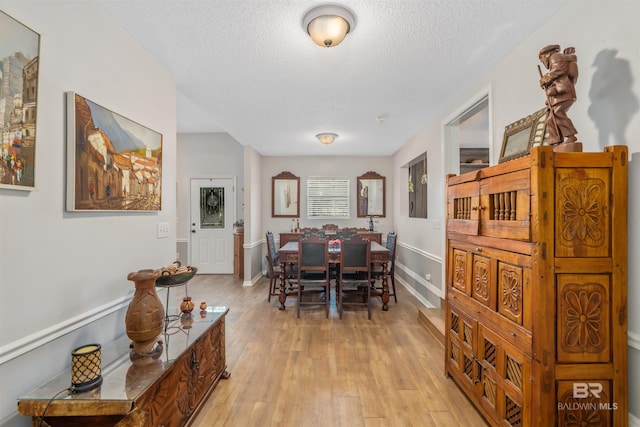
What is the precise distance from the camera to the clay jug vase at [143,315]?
5.19 ft

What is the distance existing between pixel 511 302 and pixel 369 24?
1.89m

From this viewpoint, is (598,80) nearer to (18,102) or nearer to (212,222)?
(18,102)

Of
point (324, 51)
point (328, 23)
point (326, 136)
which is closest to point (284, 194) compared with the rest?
point (326, 136)

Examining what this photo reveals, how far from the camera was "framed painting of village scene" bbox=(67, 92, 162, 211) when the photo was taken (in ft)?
5.07

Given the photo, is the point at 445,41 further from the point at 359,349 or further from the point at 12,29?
the point at 359,349

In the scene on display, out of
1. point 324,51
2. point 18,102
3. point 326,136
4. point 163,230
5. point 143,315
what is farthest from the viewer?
point 326,136

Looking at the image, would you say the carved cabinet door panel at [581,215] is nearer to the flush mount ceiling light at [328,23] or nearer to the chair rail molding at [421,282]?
the flush mount ceiling light at [328,23]

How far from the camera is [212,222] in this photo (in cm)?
611

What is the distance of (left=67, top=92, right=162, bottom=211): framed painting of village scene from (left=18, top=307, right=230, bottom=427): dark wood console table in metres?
0.89

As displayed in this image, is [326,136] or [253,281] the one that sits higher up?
[326,136]

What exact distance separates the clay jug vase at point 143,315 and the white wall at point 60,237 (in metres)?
0.30

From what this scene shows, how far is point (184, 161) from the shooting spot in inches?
239

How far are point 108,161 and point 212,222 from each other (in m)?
4.46

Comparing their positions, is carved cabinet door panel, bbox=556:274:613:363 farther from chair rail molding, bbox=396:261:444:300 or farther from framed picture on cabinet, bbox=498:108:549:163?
chair rail molding, bbox=396:261:444:300
